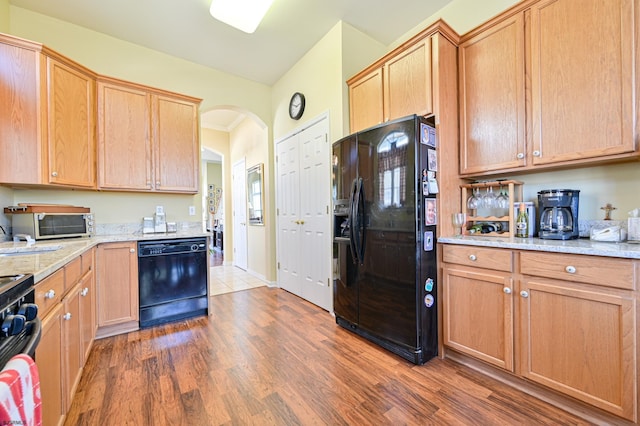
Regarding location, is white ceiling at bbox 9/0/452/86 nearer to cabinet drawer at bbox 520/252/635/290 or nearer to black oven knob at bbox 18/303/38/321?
cabinet drawer at bbox 520/252/635/290

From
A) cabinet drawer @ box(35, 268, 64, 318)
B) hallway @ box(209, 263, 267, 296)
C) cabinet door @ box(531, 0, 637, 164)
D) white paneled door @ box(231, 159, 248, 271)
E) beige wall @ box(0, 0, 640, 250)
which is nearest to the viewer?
cabinet drawer @ box(35, 268, 64, 318)

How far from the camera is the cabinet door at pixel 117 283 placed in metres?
2.34

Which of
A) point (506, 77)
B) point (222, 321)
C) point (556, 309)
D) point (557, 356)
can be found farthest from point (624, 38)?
point (222, 321)

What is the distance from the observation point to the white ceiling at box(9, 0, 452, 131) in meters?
2.51

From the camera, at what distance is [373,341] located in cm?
222

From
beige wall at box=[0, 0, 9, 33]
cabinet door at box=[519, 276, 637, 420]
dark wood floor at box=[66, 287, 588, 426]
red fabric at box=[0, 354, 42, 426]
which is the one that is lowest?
dark wood floor at box=[66, 287, 588, 426]

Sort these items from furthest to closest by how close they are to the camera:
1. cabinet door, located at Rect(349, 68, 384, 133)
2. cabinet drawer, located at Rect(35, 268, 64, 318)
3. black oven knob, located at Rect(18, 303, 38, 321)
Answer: cabinet door, located at Rect(349, 68, 384, 133)
cabinet drawer, located at Rect(35, 268, 64, 318)
black oven knob, located at Rect(18, 303, 38, 321)

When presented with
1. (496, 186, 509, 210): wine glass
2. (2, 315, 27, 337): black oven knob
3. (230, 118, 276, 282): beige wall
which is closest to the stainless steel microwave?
(2, 315, 27, 337): black oven knob

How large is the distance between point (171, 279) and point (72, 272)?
1.22 m

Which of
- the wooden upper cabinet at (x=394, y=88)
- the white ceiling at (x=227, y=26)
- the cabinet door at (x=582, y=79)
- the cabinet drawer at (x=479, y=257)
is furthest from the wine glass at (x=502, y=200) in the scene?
the white ceiling at (x=227, y=26)

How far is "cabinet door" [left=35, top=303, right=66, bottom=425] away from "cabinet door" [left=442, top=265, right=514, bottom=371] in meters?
2.24

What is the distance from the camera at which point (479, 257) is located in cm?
178

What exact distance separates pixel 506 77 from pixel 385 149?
38.4 inches

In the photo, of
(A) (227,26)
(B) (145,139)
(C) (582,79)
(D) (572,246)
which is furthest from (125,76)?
(D) (572,246)
